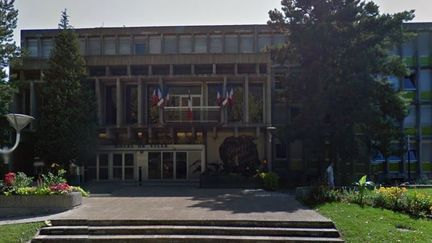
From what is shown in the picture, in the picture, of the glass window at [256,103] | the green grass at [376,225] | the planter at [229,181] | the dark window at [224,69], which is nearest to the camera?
the green grass at [376,225]

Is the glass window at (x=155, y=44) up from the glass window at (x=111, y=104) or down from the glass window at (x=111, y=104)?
up

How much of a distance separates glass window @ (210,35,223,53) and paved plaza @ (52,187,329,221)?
16.0 m

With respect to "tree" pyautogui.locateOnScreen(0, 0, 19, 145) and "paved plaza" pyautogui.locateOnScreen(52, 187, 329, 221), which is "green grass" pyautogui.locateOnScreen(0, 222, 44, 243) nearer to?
"paved plaza" pyautogui.locateOnScreen(52, 187, 329, 221)

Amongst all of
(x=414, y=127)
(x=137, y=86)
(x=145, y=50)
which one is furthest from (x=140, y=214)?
(x=414, y=127)

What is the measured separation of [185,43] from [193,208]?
20.2m

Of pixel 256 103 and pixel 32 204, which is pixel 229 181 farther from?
pixel 32 204

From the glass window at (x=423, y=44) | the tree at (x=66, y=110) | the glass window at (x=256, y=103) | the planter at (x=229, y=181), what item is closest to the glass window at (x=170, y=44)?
the glass window at (x=256, y=103)

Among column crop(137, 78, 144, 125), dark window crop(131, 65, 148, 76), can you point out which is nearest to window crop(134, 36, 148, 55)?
dark window crop(131, 65, 148, 76)

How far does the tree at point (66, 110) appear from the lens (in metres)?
26.9

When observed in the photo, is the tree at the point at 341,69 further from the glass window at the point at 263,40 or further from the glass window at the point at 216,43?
the glass window at the point at 216,43

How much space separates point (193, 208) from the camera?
51.6 feet

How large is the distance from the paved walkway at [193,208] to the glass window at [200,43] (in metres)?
16.0

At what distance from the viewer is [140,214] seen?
14.1m

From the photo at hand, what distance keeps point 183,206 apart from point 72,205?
146 inches
